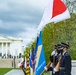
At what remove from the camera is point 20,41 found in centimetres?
12088

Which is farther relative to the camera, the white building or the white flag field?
the white building

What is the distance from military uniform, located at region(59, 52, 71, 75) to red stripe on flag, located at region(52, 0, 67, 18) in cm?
107

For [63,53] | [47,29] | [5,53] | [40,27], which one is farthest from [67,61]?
[5,53]

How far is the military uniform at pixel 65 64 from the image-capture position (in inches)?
352

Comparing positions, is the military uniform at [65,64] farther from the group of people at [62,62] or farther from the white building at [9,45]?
the white building at [9,45]

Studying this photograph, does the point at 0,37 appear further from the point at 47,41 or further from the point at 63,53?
the point at 63,53

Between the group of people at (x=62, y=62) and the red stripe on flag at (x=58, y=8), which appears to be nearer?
the group of people at (x=62, y=62)

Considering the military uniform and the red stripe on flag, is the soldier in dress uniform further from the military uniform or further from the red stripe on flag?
the red stripe on flag

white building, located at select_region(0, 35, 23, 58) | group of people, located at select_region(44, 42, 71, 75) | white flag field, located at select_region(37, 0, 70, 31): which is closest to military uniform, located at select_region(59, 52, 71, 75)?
group of people, located at select_region(44, 42, 71, 75)

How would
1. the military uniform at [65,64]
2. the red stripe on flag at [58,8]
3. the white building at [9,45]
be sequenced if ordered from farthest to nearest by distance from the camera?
1. the white building at [9,45]
2. the red stripe on flag at [58,8]
3. the military uniform at [65,64]

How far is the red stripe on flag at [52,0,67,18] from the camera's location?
931cm

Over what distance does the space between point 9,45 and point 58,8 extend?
10891 centimetres

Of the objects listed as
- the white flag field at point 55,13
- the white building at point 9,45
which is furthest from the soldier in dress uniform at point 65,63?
the white building at point 9,45

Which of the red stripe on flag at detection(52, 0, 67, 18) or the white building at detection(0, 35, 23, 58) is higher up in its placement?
the red stripe on flag at detection(52, 0, 67, 18)
